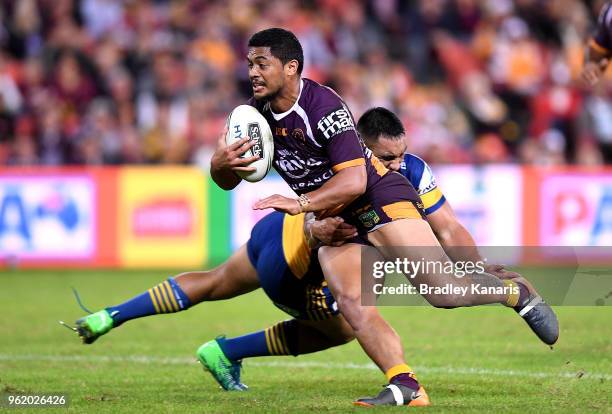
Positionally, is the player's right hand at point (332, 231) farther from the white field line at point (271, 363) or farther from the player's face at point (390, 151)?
the white field line at point (271, 363)

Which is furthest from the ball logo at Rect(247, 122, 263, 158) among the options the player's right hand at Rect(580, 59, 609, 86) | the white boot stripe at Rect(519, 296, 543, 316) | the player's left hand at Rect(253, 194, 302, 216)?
the player's right hand at Rect(580, 59, 609, 86)

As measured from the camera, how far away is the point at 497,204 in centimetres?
1591

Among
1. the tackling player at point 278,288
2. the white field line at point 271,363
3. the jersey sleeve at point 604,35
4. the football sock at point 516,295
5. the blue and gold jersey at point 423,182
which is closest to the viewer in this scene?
the football sock at point 516,295

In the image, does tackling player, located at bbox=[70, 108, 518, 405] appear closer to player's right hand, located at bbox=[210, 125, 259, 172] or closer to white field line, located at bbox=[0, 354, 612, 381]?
player's right hand, located at bbox=[210, 125, 259, 172]

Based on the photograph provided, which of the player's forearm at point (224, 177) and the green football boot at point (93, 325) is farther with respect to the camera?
the green football boot at point (93, 325)

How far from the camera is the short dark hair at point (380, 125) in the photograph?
774 centimetres

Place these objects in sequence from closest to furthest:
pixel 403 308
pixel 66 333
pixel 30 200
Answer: pixel 66 333 → pixel 403 308 → pixel 30 200

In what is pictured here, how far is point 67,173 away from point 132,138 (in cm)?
158

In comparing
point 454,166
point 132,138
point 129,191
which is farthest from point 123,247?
point 454,166

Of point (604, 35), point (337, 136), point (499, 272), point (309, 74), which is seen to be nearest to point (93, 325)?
point (337, 136)

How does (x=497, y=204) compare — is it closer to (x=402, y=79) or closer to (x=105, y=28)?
(x=402, y=79)

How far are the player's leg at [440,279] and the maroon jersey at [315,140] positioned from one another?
0.34 metres

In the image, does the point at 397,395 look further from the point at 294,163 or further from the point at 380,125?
the point at 380,125

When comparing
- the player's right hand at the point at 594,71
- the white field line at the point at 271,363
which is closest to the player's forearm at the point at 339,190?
the white field line at the point at 271,363
